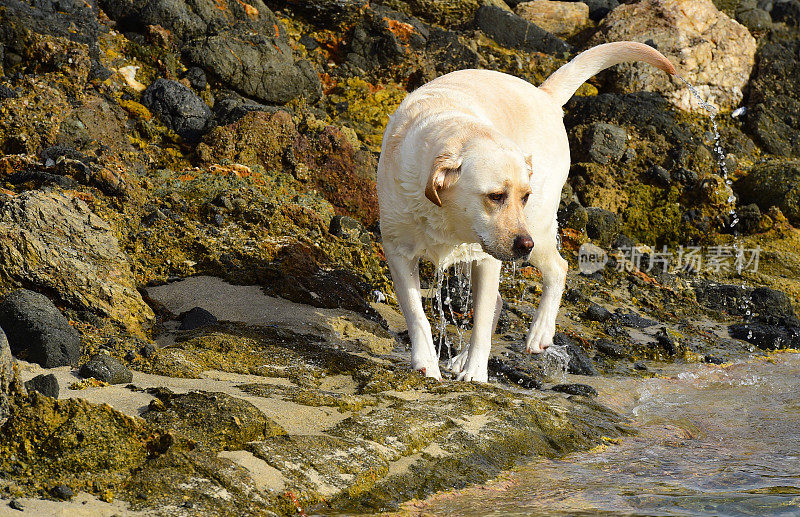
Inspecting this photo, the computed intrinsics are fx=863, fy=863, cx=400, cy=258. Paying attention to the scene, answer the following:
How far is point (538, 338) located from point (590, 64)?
2.47 meters

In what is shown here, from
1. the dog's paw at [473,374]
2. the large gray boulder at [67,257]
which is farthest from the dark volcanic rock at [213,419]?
the dog's paw at [473,374]

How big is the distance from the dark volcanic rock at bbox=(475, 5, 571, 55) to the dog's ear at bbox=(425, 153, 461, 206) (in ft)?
33.5

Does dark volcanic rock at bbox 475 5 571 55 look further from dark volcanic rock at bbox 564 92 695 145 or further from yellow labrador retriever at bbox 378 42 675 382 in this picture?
yellow labrador retriever at bbox 378 42 675 382

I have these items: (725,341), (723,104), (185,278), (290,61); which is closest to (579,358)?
(725,341)

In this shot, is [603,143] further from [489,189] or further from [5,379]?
[5,379]

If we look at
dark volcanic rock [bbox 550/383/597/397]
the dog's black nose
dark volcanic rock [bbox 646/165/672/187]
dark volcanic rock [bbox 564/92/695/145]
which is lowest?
dark volcanic rock [bbox 550/383/597/397]

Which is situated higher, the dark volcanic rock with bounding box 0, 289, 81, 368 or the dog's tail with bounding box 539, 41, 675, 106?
the dog's tail with bounding box 539, 41, 675, 106

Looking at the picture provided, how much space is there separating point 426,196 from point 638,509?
2262 millimetres

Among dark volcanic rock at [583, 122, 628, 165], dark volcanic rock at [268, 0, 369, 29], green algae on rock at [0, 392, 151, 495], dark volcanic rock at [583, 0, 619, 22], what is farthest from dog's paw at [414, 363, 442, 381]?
dark volcanic rock at [583, 0, 619, 22]

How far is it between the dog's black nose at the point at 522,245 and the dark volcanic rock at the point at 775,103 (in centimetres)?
1037

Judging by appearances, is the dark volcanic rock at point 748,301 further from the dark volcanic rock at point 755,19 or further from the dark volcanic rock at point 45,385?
the dark volcanic rock at point 45,385

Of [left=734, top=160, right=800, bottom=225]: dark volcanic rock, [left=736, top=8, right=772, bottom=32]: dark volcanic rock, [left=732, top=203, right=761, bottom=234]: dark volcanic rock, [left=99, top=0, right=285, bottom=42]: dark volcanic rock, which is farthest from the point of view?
[left=736, top=8, right=772, bottom=32]: dark volcanic rock

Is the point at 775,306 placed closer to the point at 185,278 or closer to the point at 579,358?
the point at 579,358

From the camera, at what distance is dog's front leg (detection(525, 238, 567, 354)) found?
23.3 feet
